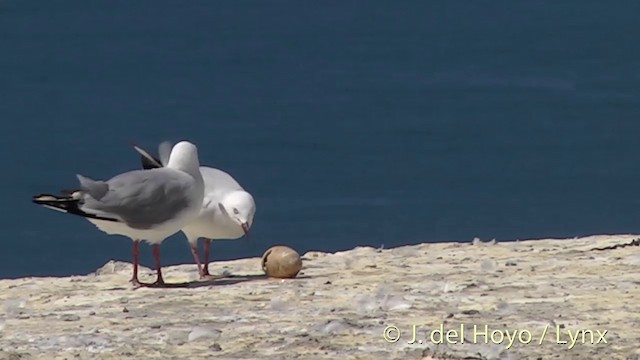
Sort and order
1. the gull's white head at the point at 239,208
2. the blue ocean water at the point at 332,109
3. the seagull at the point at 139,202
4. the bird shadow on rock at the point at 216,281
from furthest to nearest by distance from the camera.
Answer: the blue ocean water at the point at 332,109 < the gull's white head at the point at 239,208 < the bird shadow on rock at the point at 216,281 < the seagull at the point at 139,202

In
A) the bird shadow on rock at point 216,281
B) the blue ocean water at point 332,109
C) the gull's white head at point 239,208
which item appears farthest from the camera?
the blue ocean water at point 332,109

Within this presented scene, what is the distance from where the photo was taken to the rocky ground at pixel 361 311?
20.7 feet

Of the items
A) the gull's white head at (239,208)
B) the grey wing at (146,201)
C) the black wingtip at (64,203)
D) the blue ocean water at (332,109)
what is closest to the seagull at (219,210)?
the gull's white head at (239,208)

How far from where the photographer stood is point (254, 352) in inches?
247

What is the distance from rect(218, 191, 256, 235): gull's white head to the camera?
799 cm

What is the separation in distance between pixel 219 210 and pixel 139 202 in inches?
18.1

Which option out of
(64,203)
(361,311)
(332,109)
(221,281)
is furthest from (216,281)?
(332,109)

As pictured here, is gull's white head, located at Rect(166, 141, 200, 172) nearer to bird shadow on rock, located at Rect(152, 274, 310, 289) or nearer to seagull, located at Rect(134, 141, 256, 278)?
seagull, located at Rect(134, 141, 256, 278)

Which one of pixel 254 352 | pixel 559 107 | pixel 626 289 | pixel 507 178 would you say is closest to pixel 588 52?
pixel 559 107

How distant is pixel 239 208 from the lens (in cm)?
799

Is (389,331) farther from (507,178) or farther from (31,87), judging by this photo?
(31,87)

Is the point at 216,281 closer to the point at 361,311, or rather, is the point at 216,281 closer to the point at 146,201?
the point at 146,201

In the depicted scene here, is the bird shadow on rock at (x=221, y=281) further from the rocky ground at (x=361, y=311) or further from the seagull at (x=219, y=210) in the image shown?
the seagull at (x=219, y=210)

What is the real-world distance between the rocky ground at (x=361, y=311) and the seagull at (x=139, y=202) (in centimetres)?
26
